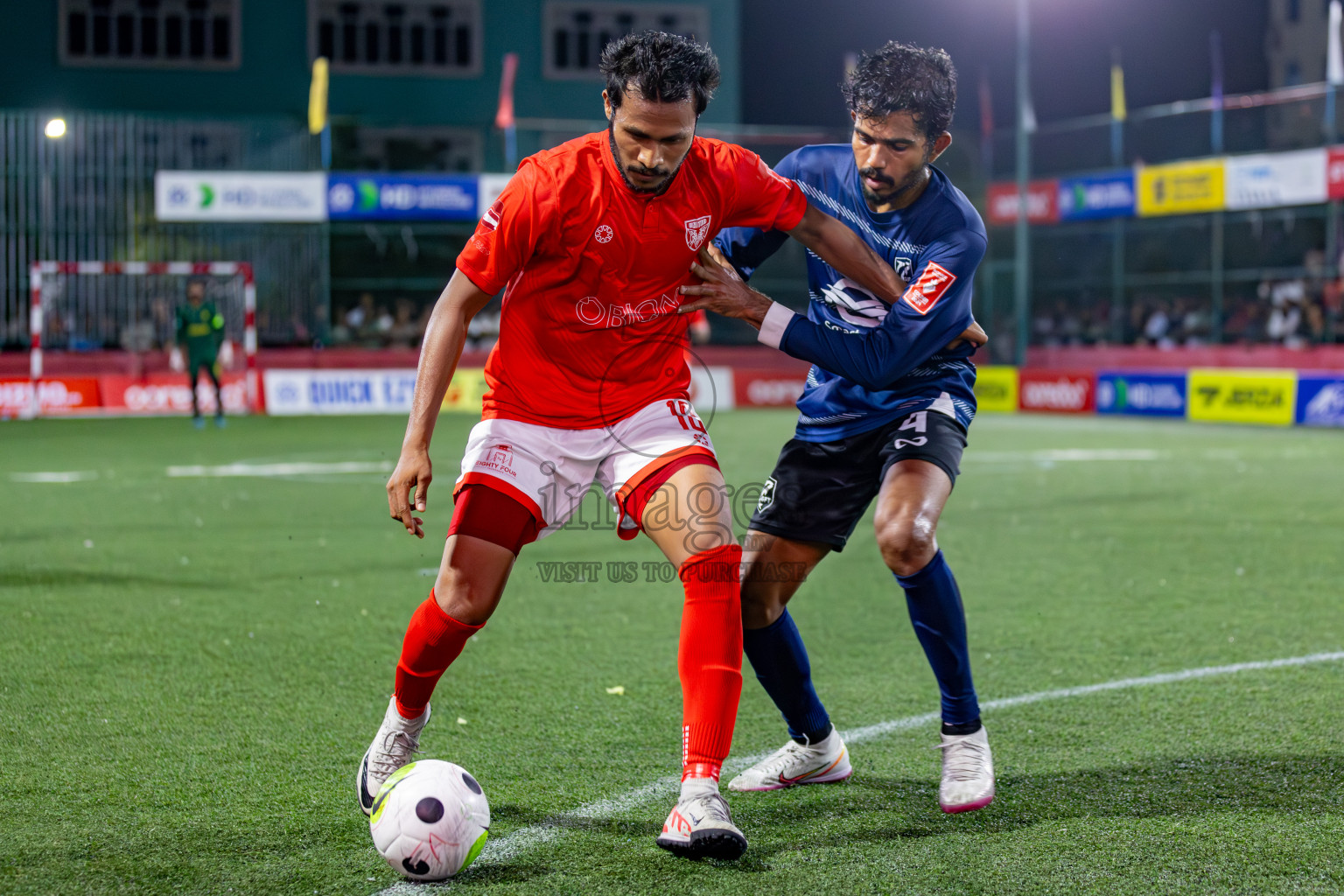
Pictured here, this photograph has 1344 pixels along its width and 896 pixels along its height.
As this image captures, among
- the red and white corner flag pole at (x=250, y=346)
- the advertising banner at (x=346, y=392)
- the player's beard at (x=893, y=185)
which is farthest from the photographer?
the advertising banner at (x=346, y=392)

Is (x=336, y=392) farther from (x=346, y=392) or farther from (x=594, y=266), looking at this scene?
(x=594, y=266)

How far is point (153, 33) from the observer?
29.5 meters

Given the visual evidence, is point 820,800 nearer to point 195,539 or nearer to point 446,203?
point 195,539

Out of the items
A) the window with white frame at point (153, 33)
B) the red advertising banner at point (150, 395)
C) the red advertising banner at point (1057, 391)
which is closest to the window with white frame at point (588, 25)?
the window with white frame at point (153, 33)

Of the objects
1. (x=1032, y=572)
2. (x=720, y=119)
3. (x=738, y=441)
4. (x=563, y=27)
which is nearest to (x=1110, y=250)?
(x=720, y=119)

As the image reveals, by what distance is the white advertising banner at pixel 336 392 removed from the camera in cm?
2125

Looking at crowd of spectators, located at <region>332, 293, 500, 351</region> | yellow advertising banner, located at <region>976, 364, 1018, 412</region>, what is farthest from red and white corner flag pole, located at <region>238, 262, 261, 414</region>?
yellow advertising banner, located at <region>976, 364, 1018, 412</region>

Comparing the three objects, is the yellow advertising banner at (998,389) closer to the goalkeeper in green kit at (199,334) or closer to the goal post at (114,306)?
the goalkeeper in green kit at (199,334)

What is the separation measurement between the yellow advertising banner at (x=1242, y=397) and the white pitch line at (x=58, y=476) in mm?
14896

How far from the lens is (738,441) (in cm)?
1530

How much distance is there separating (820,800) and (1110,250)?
26191 millimetres

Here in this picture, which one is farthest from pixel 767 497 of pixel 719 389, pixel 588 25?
pixel 588 25

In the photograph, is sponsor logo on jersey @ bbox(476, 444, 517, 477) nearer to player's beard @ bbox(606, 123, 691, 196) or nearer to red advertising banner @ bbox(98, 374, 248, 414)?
player's beard @ bbox(606, 123, 691, 196)

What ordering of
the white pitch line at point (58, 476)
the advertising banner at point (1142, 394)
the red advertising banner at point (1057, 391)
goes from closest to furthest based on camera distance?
the white pitch line at point (58, 476) → the advertising banner at point (1142, 394) → the red advertising banner at point (1057, 391)
